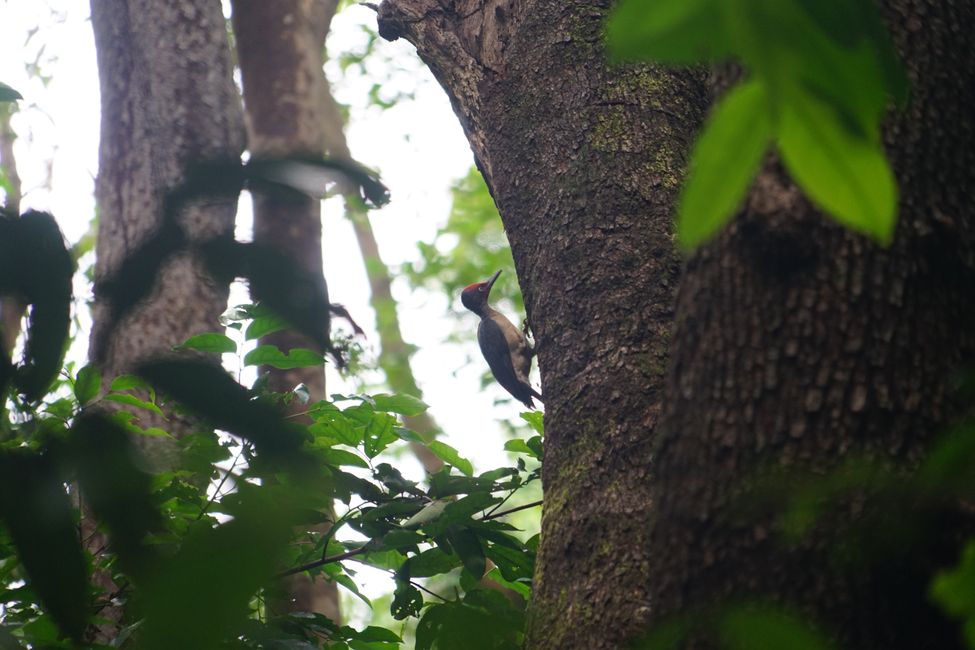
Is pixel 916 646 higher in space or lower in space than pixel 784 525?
lower

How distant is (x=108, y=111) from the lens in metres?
2.54

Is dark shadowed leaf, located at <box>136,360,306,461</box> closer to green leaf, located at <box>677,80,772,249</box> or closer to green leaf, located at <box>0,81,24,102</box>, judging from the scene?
green leaf, located at <box>677,80,772,249</box>

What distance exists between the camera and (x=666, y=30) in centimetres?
52

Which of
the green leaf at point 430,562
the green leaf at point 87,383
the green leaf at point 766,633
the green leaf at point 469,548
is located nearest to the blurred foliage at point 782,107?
the green leaf at point 766,633

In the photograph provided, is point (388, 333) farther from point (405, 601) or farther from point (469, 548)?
point (469, 548)

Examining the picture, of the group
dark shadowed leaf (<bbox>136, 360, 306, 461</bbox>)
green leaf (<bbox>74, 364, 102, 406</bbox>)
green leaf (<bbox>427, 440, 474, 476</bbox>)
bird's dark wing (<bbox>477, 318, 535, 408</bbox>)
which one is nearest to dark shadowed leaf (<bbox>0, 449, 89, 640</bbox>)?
dark shadowed leaf (<bbox>136, 360, 306, 461</bbox>)

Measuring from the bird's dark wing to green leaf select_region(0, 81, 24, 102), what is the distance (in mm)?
6323

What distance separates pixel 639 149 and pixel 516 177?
0.37 m

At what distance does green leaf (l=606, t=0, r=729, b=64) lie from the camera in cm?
50

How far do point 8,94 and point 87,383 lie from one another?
15.7 inches

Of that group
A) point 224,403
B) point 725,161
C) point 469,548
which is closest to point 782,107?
point 725,161

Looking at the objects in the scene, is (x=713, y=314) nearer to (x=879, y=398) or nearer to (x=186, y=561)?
(x=879, y=398)

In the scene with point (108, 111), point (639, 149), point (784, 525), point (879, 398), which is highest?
point (108, 111)

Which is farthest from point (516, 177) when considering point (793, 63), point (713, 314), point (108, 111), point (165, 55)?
point (793, 63)
